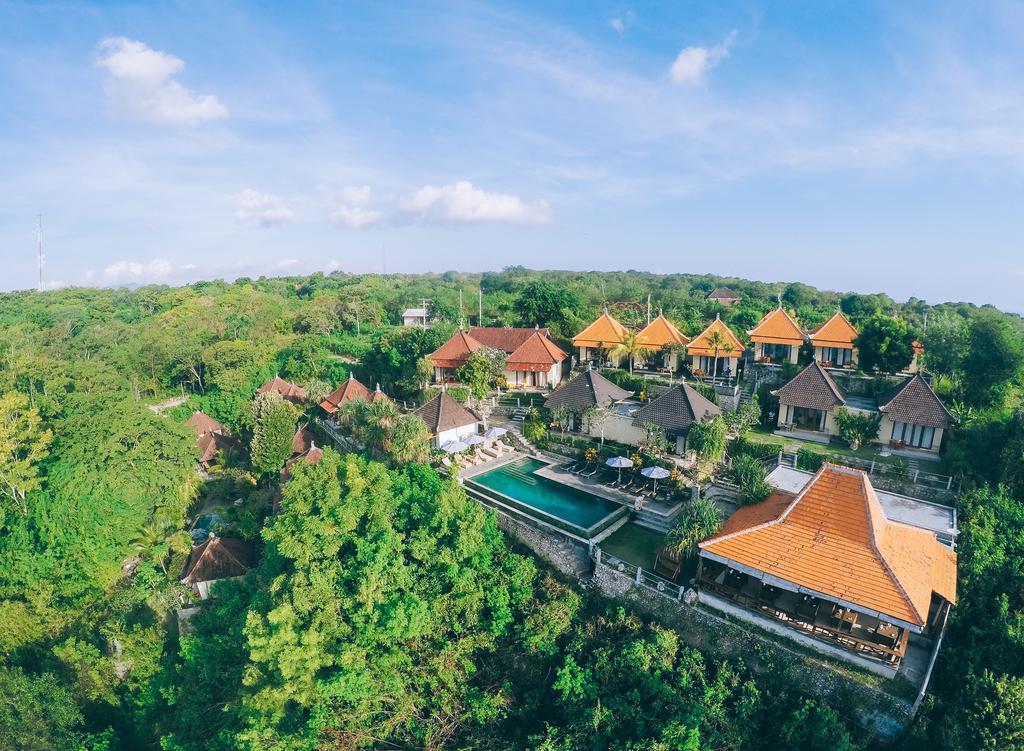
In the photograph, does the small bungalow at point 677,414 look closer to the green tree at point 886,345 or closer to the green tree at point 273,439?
the green tree at point 886,345

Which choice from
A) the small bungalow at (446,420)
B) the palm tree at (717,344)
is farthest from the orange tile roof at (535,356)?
the palm tree at (717,344)

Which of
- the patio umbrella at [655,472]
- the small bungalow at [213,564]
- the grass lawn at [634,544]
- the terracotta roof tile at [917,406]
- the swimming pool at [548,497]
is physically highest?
the terracotta roof tile at [917,406]

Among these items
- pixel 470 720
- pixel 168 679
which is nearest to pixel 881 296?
pixel 470 720

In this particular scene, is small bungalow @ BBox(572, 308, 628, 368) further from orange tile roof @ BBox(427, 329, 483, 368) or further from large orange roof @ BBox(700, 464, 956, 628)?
large orange roof @ BBox(700, 464, 956, 628)

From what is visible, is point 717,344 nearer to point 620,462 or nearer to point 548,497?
point 620,462

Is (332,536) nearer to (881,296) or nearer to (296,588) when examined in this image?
(296,588)

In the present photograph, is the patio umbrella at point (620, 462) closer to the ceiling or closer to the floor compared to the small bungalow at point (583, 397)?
closer to the floor

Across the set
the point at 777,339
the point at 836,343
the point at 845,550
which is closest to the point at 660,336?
the point at 777,339

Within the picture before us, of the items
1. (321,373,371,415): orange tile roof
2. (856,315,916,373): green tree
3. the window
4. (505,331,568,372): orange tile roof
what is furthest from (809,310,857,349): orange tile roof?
(321,373,371,415): orange tile roof
